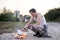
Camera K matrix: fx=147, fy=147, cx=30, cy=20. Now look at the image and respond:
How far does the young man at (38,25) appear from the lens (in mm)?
1950

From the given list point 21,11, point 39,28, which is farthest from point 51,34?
point 21,11

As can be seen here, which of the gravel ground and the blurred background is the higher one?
the blurred background

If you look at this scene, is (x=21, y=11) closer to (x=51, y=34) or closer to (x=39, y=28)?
(x=39, y=28)

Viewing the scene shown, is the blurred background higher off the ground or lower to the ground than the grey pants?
higher

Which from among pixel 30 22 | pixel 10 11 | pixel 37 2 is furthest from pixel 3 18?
pixel 37 2

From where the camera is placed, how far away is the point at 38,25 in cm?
196

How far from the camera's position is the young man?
1950mm

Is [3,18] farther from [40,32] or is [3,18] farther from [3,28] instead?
[40,32]

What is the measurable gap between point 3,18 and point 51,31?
0.67 meters

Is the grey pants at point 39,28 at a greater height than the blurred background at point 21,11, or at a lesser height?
lesser

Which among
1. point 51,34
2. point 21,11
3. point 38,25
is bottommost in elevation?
point 51,34

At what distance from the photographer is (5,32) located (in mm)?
1968

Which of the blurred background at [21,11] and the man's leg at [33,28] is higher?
the blurred background at [21,11]

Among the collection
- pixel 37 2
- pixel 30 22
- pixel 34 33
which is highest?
pixel 37 2
